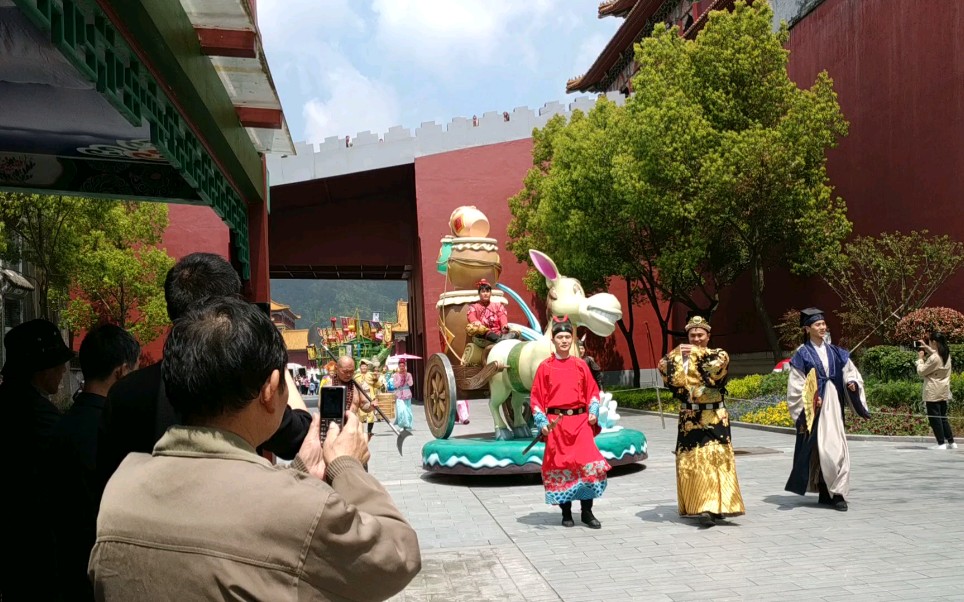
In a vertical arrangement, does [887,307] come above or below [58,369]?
above

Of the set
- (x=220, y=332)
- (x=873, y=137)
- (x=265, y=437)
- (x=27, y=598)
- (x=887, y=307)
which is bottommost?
(x=27, y=598)

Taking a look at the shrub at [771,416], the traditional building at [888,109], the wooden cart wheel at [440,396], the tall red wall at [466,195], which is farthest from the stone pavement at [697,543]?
the tall red wall at [466,195]

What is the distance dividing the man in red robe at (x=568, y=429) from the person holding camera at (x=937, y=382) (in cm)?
635

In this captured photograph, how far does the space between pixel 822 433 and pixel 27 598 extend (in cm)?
663

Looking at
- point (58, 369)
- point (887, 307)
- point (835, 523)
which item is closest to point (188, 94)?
point (58, 369)

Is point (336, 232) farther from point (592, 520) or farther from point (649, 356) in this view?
point (592, 520)

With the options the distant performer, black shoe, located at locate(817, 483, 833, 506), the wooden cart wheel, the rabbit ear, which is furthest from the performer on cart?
black shoe, located at locate(817, 483, 833, 506)

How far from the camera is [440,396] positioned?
1279 centimetres

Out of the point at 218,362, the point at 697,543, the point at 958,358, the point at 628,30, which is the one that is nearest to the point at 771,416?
the point at 958,358

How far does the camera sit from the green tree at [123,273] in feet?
66.6

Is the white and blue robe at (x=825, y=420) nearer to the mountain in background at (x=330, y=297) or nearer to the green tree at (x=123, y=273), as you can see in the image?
the green tree at (x=123, y=273)

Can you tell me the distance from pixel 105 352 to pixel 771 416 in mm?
14574

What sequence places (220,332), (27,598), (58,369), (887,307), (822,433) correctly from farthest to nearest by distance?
(887,307), (822,433), (58,369), (27,598), (220,332)

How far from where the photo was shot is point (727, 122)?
64.5ft
